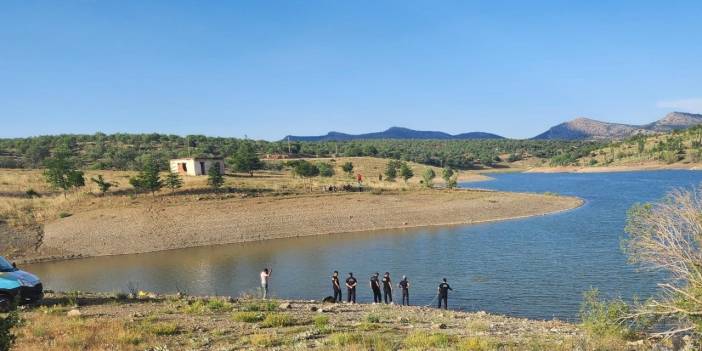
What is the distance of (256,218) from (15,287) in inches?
1556

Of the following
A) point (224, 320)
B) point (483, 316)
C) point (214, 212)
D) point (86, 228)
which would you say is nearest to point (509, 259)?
Answer: point (483, 316)

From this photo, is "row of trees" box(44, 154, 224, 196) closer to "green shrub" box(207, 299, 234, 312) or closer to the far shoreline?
"green shrub" box(207, 299, 234, 312)

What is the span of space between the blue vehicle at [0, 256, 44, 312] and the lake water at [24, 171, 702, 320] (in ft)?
39.0

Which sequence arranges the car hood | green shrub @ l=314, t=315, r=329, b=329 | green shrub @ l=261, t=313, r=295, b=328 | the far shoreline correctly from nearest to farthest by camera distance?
1. green shrub @ l=314, t=315, r=329, b=329
2. green shrub @ l=261, t=313, r=295, b=328
3. the car hood
4. the far shoreline

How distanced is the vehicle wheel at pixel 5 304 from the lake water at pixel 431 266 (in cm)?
1317

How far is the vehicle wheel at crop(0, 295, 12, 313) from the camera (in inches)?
677

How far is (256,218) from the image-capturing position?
5759 centimetres

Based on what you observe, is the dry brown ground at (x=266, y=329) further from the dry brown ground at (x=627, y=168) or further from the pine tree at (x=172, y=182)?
the dry brown ground at (x=627, y=168)

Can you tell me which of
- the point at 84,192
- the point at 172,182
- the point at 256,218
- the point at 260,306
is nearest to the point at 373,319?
the point at 260,306

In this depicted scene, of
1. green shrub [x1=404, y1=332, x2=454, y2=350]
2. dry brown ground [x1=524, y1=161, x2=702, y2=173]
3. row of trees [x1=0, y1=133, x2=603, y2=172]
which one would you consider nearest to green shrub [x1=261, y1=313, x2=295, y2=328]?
green shrub [x1=404, y1=332, x2=454, y2=350]

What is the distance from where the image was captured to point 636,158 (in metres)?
A: 167

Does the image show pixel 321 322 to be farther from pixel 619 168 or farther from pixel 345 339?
pixel 619 168

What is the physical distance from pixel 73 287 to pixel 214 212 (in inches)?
979

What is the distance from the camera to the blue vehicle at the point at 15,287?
57.9 ft
